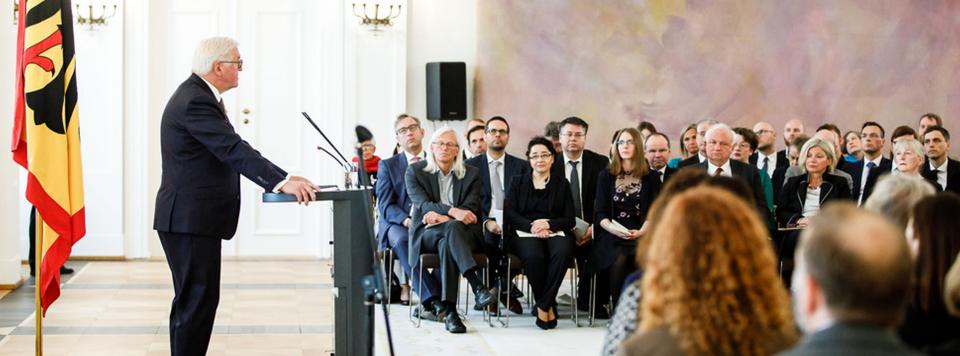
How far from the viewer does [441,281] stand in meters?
7.40

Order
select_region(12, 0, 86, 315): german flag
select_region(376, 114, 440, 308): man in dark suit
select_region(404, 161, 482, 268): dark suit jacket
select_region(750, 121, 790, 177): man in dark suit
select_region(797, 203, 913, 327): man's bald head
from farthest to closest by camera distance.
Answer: select_region(750, 121, 790, 177): man in dark suit, select_region(376, 114, 440, 308): man in dark suit, select_region(404, 161, 482, 268): dark suit jacket, select_region(12, 0, 86, 315): german flag, select_region(797, 203, 913, 327): man's bald head

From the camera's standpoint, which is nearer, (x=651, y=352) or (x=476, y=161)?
(x=651, y=352)

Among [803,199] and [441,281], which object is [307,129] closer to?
[441,281]

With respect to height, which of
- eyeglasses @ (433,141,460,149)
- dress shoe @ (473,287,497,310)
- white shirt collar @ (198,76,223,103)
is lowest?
dress shoe @ (473,287,497,310)

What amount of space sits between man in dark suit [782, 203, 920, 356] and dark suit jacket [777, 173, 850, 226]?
19.2 ft

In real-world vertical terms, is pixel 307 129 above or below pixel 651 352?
above

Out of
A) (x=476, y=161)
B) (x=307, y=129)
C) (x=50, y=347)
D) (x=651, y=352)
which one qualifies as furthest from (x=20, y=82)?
(x=307, y=129)

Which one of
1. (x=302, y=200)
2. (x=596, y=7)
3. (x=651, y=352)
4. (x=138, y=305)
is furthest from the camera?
(x=596, y=7)

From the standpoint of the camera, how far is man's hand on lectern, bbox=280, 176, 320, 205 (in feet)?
14.6

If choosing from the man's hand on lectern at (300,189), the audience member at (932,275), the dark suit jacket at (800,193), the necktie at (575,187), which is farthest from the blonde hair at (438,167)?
the audience member at (932,275)

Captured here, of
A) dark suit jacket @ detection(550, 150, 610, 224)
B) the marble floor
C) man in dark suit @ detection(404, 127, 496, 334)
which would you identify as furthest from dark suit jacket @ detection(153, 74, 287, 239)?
dark suit jacket @ detection(550, 150, 610, 224)

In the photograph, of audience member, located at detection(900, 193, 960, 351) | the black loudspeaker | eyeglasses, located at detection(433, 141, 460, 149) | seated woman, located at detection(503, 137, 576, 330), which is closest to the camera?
A: audience member, located at detection(900, 193, 960, 351)

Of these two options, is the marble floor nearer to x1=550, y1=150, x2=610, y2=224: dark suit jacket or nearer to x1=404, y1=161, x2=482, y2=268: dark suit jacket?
x1=404, y1=161, x2=482, y2=268: dark suit jacket

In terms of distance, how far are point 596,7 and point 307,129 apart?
9.52 feet
